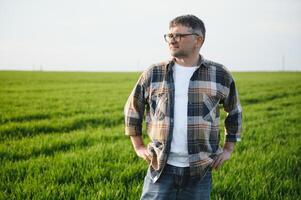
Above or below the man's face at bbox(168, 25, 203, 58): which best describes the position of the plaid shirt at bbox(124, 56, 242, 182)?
below

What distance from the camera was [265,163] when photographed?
573 cm

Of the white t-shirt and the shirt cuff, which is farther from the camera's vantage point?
the shirt cuff

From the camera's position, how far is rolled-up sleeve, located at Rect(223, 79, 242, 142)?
3100 mm

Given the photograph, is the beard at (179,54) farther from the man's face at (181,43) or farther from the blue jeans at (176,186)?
the blue jeans at (176,186)

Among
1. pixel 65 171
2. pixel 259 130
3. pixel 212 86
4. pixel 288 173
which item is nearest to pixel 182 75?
pixel 212 86

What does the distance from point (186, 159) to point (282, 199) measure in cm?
217

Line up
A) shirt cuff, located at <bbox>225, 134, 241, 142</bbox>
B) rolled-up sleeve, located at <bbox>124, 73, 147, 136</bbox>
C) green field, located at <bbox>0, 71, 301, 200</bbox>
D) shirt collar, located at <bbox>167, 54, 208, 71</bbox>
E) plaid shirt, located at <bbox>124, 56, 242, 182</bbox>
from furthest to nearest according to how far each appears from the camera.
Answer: green field, located at <bbox>0, 71, 301, 200</bbox> → shirt cuff, located at <bbox>225, 134, 241, 142</bbox> → rolled-up sleeve, located at <bbox>124, 73, 147, 136</bbox> → shirt collar, located at <bbox>167, 54, 208, 71</bbox> → plaid shirt, located at <bbox>124, 56, 242, 182</bbox>

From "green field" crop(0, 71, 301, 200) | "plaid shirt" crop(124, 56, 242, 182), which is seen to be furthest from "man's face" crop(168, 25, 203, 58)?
"green field" crop(0, 71, 301, 200)

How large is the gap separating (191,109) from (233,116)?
0.52 m

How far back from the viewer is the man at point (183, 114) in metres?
2.80

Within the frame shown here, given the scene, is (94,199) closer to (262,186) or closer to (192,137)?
(192,137)

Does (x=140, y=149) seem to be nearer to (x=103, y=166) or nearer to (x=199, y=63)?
(x=199, y=63)

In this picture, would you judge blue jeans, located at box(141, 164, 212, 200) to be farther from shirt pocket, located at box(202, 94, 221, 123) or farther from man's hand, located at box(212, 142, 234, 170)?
shirt pocket, located at box(202, 94, 221, 123)

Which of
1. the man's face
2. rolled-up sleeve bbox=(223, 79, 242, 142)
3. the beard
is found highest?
the man's face
